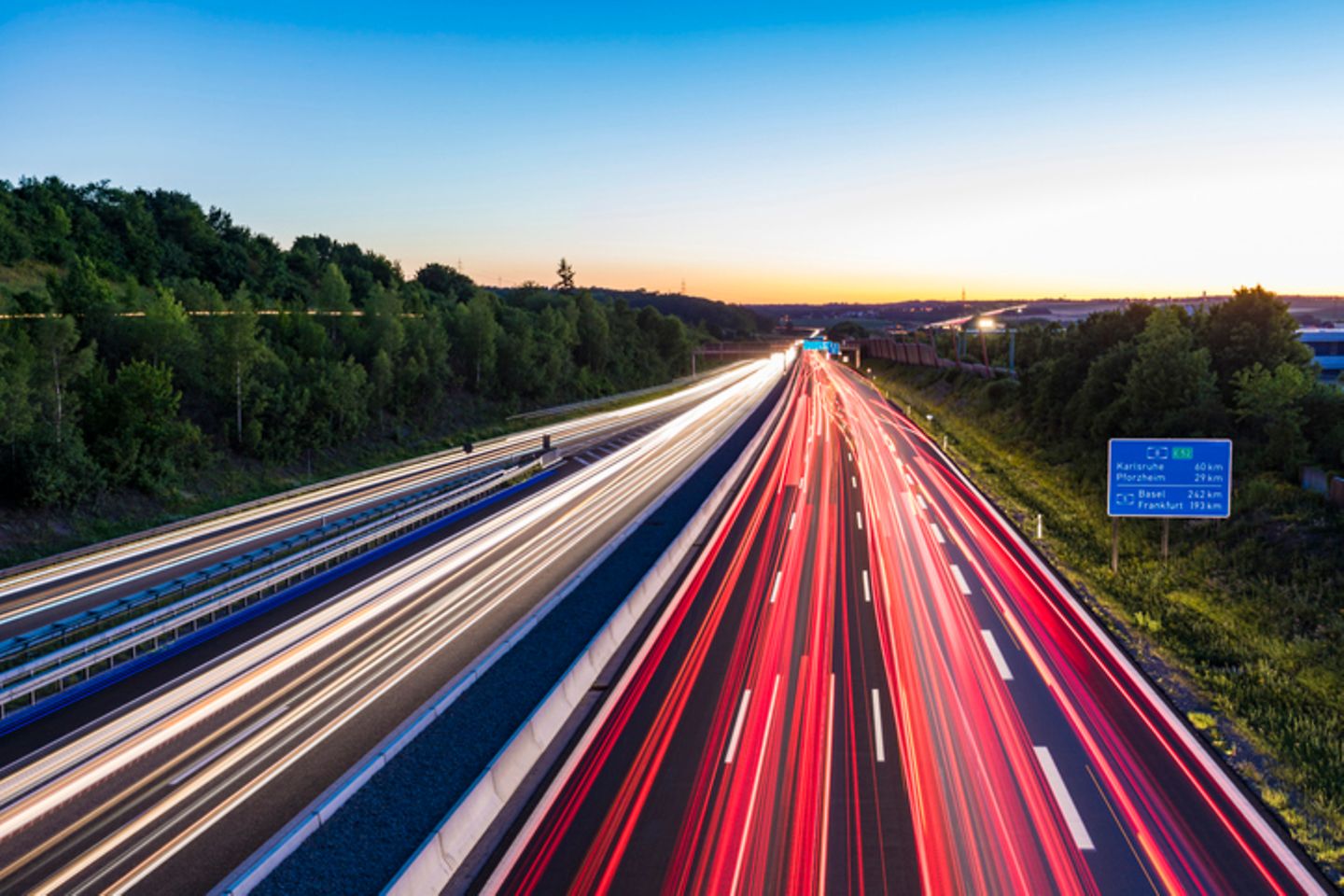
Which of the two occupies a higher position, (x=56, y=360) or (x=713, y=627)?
(x=56, y=360)

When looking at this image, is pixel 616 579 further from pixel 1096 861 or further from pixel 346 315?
pixel 346 315

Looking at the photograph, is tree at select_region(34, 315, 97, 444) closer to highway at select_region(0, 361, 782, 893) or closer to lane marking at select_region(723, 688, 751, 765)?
highway at select_region(0, 361, 782, 893)

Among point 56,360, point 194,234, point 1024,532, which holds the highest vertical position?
point 194,234

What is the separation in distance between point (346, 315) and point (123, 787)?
200ft

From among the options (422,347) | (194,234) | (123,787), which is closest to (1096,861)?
(123,787)

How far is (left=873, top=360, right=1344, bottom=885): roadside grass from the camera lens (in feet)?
45.0

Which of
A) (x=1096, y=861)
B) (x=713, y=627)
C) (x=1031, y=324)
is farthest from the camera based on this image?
(x=1031, y=324)

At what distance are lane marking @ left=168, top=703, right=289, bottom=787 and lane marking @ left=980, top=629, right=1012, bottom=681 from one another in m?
14.1

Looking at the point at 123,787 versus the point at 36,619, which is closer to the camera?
the point at 123,787

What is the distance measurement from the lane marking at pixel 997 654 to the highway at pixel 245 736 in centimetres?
1112

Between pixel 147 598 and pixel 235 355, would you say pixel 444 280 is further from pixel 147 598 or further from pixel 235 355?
pixel 147 598

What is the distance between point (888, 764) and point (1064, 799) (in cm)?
256

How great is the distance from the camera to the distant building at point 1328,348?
273 ft

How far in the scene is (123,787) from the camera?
12992 mm
